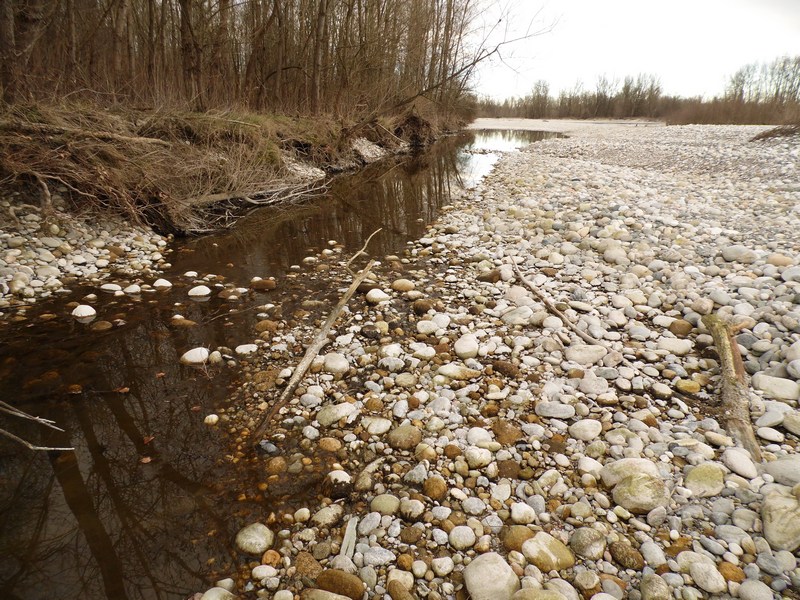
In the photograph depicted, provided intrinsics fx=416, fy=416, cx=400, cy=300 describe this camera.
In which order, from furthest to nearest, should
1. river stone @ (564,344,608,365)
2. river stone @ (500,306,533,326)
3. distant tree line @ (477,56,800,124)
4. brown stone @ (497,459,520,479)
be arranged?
1. distant tree line @ (477,56,800,124)
2. river stone @ (500,306,533,326)
3. river stone @ (564,344,608,365)
4. brown stone @ (497,459,520,479)

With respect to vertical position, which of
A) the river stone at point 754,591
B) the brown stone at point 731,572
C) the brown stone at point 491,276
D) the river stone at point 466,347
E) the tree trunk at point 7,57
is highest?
the tree trunk at point 7,57

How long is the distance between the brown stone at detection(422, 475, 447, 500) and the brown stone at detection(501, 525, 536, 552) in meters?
0.33

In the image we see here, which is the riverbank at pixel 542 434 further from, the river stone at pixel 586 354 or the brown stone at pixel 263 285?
the brown stone at pixel 263 285

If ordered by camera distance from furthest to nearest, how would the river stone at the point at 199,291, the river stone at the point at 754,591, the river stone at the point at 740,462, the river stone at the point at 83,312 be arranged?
1. the river stone at the point at 199,291
2. the river stone at the point at 83,312
3. the river stone at the point at 740,462
4. the river stone at the point at 754,591

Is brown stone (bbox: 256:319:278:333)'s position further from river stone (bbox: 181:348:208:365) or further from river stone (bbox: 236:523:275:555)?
river stone (bbox: 236:523:275:555)

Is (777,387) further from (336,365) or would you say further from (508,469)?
(336,365)

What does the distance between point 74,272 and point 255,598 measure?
181 inches

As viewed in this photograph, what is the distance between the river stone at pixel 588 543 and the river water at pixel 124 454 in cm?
148

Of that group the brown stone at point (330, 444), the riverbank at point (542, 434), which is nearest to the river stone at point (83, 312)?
the riverbank at point (542, 434)

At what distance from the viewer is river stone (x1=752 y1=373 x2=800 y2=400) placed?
2408 millimetres

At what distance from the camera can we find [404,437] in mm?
2396

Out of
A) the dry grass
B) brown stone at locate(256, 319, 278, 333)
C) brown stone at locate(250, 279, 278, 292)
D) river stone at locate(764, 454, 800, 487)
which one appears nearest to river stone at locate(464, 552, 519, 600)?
river stone at locate(764, 454, 800, 487)

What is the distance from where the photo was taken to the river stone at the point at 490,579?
157cm

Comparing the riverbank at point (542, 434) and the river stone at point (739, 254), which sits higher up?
the river stone at point (739, 254)
